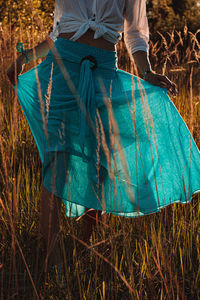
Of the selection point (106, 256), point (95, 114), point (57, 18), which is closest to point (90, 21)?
point (57, 18)

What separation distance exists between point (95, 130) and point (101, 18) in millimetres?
573

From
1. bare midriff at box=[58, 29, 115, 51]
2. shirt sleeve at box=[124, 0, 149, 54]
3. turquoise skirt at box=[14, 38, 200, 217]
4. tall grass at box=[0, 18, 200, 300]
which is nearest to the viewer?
tall grass at box=[0, 18, 200, 300]

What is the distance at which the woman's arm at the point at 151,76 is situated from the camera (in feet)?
6.28

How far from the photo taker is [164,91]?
1938 mm

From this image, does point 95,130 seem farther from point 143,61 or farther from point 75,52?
point 143,61

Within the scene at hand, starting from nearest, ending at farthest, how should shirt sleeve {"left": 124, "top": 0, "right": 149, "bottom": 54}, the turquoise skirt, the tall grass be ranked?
the tall grass → the turquoise skirt → shirt sleeve {"left": 124, "top": 0, "right": 149, "bottom": 54}

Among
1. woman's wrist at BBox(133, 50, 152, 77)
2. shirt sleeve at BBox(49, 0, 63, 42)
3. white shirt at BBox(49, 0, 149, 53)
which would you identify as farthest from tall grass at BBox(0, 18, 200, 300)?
shirt sleeve at BBox(49, 0, 63, 42)

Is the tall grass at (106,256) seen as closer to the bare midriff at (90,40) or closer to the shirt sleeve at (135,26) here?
the shirt sleeve at (135,26)

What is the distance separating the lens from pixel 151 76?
1951 mm

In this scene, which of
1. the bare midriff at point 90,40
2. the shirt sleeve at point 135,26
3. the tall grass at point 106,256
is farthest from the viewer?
the shirt sleeve at point 135,26

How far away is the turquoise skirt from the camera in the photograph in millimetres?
1730

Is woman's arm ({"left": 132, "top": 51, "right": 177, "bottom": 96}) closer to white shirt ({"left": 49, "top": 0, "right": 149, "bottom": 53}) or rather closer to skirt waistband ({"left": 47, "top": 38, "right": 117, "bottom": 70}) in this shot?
white shirt ({"left": 49, "top": 0, "right": 149, "bottom": 53})

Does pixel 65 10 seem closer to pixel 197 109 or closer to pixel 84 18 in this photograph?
pixel 84 18

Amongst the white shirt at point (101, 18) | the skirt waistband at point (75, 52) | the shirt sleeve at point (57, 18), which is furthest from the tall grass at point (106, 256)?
the shirt sleeve at point (57, 18)
